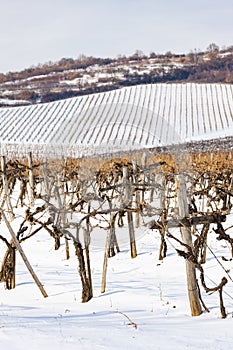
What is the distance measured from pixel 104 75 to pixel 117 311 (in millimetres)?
94293

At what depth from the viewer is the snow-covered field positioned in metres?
3.17

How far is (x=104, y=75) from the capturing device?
9594 centimetres

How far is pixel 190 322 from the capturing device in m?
3.83

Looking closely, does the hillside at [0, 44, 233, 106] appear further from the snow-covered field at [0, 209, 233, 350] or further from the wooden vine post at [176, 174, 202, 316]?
the wooden vine post at [176, 174, 202, 316]

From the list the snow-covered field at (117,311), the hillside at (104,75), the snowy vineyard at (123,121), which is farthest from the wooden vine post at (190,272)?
the hillside at (104,75)

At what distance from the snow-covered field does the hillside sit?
234 ft

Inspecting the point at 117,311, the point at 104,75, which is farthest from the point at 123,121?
the point at 104,75

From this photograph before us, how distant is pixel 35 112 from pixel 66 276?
4530 centimetres

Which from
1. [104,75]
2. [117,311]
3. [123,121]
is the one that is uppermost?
[104,75]

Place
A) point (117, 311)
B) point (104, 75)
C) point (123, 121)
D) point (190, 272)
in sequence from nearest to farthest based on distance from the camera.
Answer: point (190, 272)
point (117, 311)
point (123, 121)
point (104, 75)

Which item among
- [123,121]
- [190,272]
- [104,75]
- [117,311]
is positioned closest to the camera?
[190,272]

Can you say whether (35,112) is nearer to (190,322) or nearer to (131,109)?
(131,109)

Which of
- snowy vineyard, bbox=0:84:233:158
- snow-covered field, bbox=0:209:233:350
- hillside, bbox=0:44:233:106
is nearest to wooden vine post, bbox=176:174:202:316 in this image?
snow-covered field, bbox=0:209:233:350

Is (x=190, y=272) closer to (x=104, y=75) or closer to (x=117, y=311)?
(x=117, y=311)
